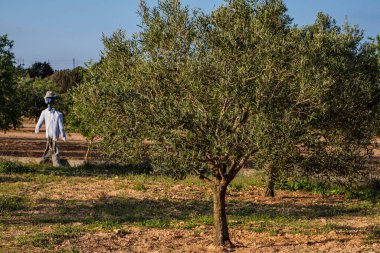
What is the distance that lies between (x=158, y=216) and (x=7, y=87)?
11598 millimetres

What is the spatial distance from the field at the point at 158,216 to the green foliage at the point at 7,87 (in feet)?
12.0

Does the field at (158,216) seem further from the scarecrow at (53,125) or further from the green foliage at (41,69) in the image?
the green foliage at (41,69)

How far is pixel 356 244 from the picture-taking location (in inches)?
447

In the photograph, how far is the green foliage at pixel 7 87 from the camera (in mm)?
22903

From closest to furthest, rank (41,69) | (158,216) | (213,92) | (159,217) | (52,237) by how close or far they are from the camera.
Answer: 1. (213,92)
2. (52,237)
3. (159,217)
4. (158,216)
5. (41,69)

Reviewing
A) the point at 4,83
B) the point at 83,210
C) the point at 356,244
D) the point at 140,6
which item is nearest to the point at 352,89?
the point at 356,244

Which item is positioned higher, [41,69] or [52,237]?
[41,69]

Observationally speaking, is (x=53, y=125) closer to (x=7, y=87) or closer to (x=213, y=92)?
(x=7, y=87)

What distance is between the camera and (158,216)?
1419 centimetres

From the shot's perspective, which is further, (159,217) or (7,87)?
(7,87)

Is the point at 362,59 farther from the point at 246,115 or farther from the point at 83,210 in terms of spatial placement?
the point at 83,210

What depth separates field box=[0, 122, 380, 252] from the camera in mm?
11273

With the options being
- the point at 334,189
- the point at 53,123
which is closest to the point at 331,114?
the point at 334,189

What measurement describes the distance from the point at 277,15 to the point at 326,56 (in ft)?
5.55
